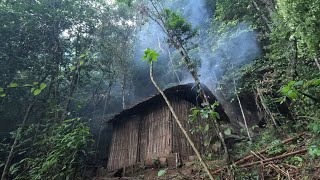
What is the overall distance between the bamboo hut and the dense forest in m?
0.90

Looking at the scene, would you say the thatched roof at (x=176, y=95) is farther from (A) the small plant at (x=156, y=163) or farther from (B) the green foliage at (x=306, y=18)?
(B) the green foliage at (x=306, y=18)

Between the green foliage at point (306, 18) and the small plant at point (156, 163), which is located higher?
the green foliage at point (306, 18)

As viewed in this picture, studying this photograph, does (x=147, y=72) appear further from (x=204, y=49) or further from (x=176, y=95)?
(x=176, y=95)

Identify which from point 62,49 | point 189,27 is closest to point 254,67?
point 189,27

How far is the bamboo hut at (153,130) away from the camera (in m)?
11.8

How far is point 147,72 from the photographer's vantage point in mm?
23125

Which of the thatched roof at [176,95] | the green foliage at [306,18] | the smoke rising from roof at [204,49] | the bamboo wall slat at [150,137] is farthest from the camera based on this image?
the smoke rising from roof at [204,49]

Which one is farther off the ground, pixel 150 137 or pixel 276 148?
pixel 150 137

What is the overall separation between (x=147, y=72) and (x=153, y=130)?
35.7ft

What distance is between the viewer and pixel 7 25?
47.2ft

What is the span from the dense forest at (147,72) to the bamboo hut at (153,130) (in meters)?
0.90

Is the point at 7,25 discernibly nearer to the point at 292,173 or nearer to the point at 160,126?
the point at 160,126

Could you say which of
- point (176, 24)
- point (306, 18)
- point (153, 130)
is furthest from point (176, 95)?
point (306, 18)

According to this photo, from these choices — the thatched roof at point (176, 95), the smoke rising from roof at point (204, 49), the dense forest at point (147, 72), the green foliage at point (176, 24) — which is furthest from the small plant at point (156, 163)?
the smoke rising from roof at point (204, 49)
